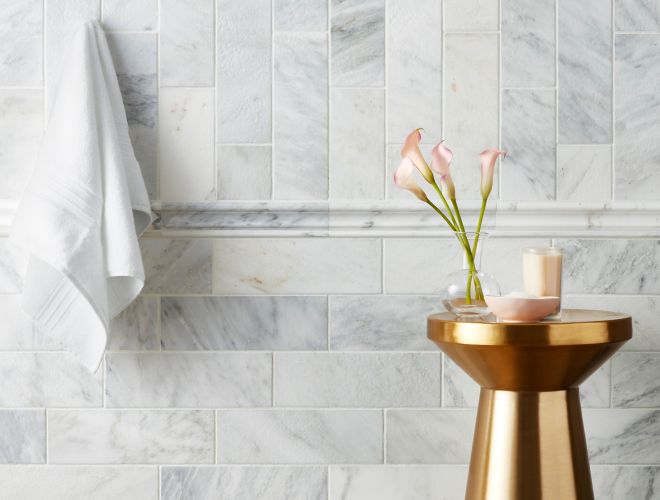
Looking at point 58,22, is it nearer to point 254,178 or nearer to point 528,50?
point 254,178

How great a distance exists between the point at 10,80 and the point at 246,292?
0.63 meters

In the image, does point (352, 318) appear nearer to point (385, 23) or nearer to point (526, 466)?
point (526, 466)

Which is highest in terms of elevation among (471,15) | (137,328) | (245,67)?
(471,15)

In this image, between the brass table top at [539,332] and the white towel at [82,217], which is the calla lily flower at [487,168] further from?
the white towel at [82,217]

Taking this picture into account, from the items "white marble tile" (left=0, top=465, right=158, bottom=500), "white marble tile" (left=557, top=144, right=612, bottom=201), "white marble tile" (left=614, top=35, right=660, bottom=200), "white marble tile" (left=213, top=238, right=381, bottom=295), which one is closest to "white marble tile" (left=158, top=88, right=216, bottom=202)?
"white marble tile" (left=213, top=238, right=381, bottom=295)

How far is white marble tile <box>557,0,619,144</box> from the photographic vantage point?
1.46 metres

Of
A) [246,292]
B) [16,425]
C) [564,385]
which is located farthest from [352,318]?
[16,425]

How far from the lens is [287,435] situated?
1463 mm

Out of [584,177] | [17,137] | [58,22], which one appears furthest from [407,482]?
[58,22]

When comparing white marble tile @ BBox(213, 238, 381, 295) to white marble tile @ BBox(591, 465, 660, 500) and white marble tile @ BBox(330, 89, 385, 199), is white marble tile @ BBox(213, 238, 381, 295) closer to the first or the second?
white marble tile @ BBox(330, 89, 385, 199)

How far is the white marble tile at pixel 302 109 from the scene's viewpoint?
1461 millimetres

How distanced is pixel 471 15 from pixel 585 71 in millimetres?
252

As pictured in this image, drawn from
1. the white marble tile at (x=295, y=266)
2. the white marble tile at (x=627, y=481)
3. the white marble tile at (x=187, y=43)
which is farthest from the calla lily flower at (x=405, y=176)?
the white marble tile at (x=627, y=481)

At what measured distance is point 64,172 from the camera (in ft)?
4.31
